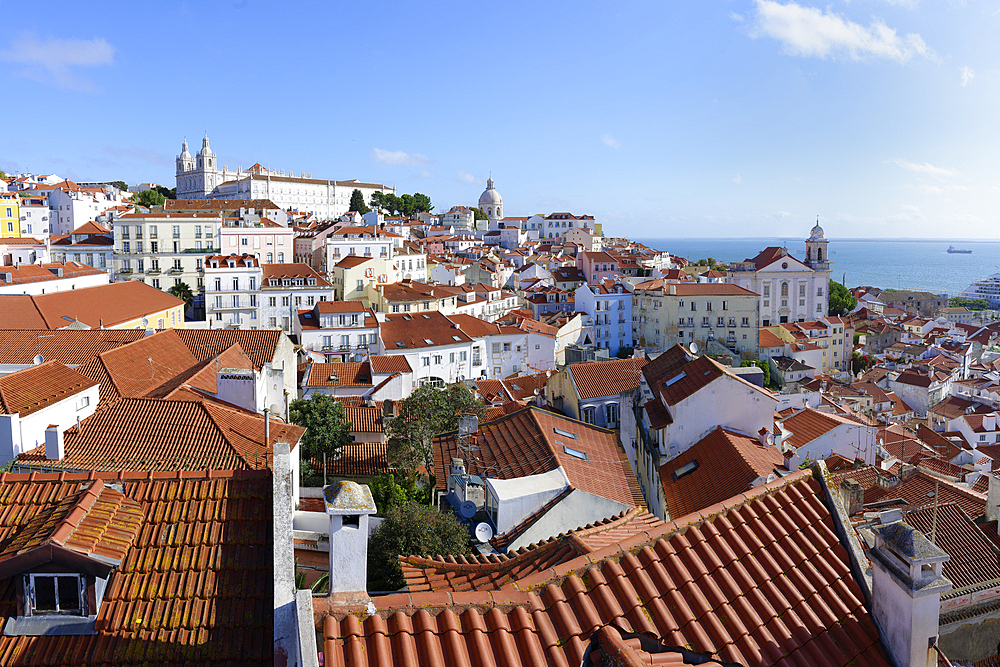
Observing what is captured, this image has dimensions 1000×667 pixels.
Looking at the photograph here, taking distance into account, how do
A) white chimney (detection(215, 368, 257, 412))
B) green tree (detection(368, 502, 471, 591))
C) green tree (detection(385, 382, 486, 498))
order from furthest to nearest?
green tree (detection(385, 382, 486, 498))
white chimney (detection(215, 368, 257, 412))
green tree (detection(368, 502, 471, 591))

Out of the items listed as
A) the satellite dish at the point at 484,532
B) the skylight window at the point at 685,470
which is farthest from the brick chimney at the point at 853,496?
the satellite dish at the point at 484,532

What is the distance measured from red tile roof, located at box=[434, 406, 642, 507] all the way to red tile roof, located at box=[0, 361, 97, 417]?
6.83 metres

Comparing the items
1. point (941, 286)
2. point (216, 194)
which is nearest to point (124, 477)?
point (216, 194)

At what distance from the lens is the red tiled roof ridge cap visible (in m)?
4.44

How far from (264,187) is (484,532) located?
Answer: 341 ft

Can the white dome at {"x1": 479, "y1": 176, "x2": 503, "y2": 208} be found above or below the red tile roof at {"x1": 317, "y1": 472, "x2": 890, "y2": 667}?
above

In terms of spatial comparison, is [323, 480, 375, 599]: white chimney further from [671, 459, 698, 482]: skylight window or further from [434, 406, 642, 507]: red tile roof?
[671, 459, 698, 482]: skylight window

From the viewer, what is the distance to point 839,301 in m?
90.7

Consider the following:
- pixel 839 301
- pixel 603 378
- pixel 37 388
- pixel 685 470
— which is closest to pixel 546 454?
pixel 685 470

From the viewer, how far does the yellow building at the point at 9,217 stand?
221 feet

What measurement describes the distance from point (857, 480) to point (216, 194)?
4309 inches

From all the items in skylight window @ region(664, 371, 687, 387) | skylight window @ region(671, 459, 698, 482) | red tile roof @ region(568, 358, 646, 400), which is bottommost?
skylight window @ region(671, 459, 698, 482)

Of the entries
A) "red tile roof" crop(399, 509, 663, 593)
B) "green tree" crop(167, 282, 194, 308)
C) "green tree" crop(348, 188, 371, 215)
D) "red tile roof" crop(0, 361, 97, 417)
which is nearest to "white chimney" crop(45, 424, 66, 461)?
"red tile roof" crop(0, 361, 97, 417)

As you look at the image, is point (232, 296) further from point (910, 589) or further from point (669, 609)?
point (910, 589)
